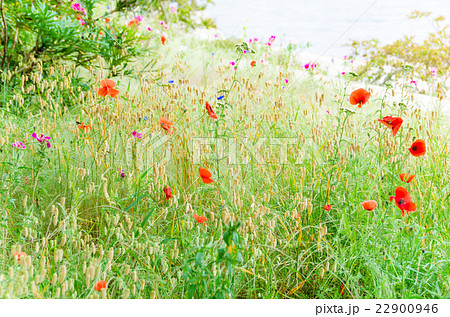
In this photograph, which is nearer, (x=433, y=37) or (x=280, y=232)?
(x=280, y=232)

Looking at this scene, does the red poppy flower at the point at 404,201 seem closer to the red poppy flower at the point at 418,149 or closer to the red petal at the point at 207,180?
the red poppy flower at the point at 418,149

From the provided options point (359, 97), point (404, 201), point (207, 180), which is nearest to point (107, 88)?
point (207, 180)

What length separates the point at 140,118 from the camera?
178 centimetres

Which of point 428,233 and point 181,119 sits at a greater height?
point 181,119

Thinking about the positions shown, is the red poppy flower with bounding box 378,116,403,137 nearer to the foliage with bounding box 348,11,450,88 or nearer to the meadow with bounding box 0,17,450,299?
the meadow with bounding box 0,17,450,299

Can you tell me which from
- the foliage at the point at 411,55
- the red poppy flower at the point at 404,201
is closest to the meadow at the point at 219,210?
the red poppy flower at the point at 404,201

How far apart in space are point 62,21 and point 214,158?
133cm

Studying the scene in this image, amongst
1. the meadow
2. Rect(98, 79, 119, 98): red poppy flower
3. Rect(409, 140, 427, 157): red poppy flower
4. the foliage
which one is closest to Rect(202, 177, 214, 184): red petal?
the meadow

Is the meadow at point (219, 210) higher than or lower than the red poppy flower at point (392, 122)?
lower

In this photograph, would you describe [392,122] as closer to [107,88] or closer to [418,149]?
[418,149]

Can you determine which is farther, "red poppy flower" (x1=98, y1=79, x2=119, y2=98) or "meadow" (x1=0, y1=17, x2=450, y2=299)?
"red poppy flower" (x1=98, y1=79, x2=119, y2=98)

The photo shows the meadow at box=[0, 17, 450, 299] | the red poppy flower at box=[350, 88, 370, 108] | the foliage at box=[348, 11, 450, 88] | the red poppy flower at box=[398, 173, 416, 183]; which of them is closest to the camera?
the meadow at box=[0, 17, 450, 299]

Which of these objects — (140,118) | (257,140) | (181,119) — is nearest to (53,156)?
(140,118)

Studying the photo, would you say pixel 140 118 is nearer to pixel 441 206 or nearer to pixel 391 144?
pixel 391 144
